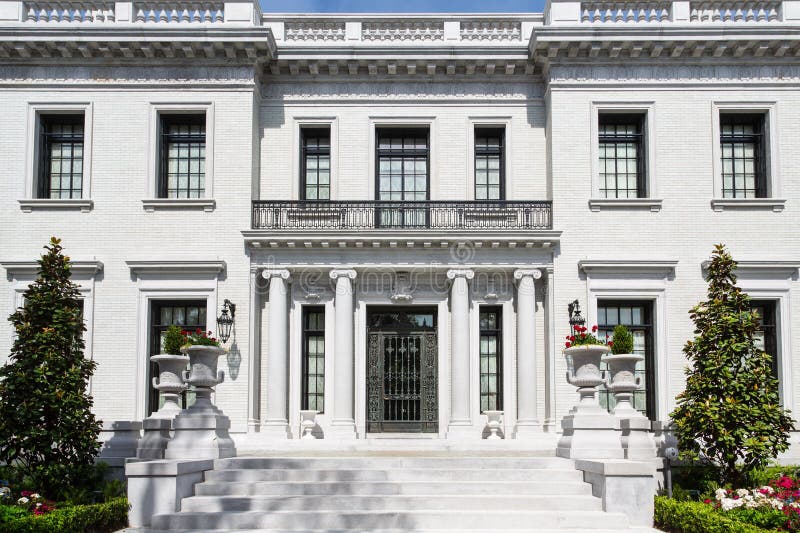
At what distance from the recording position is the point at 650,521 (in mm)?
14164

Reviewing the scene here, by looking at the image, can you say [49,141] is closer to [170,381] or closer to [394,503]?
[170,381]

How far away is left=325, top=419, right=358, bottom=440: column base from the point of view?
68.9 ft

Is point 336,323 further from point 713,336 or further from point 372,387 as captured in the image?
point 713,336

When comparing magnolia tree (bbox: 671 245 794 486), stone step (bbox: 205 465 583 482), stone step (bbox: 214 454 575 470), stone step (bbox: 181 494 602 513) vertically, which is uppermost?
magnolia tree (bbox: 671 245 794 486)

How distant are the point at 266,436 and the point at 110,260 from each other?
19.2ft

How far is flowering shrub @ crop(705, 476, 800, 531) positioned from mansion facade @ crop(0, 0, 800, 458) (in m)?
6.63

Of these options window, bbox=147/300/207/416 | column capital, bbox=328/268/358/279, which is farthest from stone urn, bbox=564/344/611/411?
window, bbox=147/300/207/416

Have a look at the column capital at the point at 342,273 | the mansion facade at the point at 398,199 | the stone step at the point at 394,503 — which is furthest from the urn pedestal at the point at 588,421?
the column capital at the point at 342,273

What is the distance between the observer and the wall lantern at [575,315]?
1978 centimetres

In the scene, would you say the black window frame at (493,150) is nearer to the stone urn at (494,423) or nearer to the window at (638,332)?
the window at (638,332)

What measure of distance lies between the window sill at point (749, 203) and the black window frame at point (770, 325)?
7.70 feet

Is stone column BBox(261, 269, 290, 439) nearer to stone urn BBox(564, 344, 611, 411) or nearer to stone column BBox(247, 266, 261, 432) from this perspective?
stone column BBox(247, 266, 261, 432)

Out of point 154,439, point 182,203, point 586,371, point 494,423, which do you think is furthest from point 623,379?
point 182,203

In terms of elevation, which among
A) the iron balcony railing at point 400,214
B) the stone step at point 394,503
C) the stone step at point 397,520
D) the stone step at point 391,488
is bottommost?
the stone step at point 397,520
